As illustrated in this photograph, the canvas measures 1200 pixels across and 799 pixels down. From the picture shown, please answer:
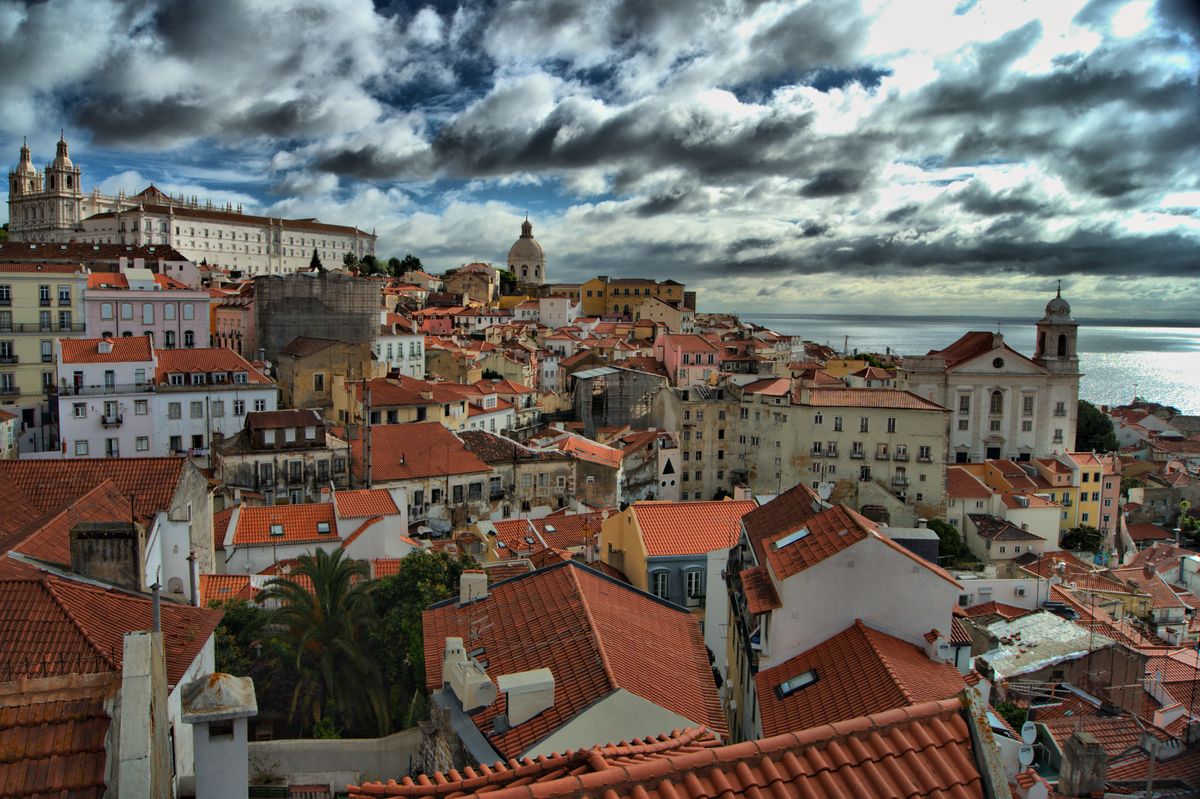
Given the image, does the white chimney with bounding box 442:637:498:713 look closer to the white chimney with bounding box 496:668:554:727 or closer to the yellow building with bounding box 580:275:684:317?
the white chimney with bounding box 496:668:554:727

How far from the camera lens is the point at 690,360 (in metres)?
66.0

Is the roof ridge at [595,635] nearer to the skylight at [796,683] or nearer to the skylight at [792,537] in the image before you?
the skylight at [796,683]

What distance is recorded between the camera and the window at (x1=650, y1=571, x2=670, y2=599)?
58.6 feet

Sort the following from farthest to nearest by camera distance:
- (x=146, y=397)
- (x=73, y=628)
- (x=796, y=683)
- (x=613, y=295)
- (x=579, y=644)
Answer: (x=613, y=295) → (x=146, y=397) → (x=796, y=683) → (x=579, y=644) → (x=73, y=628)

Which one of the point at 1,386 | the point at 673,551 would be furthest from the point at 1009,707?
the point at 1,386

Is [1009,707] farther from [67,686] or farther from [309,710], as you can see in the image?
[67,686]

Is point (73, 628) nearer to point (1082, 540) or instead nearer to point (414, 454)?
point (414, 454)

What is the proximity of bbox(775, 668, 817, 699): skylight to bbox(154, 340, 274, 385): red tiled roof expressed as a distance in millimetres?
31257

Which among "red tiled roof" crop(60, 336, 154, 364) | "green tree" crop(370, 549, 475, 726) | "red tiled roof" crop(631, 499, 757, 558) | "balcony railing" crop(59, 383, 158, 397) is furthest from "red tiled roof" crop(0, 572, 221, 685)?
"red tiled roof" crop(60, 336, 154, 364)

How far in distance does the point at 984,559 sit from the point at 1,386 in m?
46.2

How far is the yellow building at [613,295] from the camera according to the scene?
389 ft

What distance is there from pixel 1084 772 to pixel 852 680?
12.4 ft

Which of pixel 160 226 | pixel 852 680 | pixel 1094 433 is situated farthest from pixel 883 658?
pixel 160 226

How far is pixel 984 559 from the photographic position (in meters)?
43.8
